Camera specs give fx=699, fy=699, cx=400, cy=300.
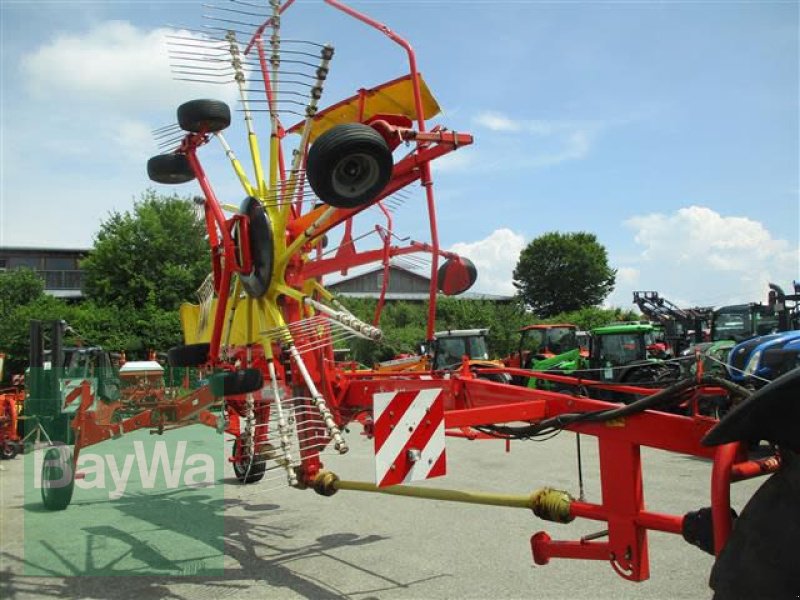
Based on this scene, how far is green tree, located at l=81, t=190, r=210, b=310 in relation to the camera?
30031 mm

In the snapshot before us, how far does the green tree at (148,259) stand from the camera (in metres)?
30.0

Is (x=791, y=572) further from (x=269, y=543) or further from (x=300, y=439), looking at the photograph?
(x=269, y=543)

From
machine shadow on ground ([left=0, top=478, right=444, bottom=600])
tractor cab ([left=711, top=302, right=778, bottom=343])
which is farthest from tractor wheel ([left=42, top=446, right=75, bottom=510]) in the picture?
tractor cab ([left=711, top=302, right=778, bottom=343])

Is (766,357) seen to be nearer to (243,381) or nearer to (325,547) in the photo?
(325,547)

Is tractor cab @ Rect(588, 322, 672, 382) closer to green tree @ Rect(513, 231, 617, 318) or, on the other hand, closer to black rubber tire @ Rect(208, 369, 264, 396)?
black rubber tire @ Rect(208, 369, 264, 396)

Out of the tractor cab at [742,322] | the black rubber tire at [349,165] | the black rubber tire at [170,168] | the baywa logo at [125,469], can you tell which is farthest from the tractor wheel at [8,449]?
the tractor cab at [742,322]

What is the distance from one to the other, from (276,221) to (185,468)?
713 cm

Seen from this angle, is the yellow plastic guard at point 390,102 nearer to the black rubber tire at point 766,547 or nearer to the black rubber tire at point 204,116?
the black rubber tire at point 204,116

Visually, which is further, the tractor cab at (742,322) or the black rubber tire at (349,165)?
the tractor cab at (742,322)

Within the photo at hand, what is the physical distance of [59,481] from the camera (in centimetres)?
795

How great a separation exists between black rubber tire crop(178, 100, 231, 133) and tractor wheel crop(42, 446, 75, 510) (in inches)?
173

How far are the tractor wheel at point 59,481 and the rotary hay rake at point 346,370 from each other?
1.27 m

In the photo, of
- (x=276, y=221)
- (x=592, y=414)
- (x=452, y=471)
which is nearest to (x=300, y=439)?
(x=276, y=221)

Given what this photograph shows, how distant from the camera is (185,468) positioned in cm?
1085
